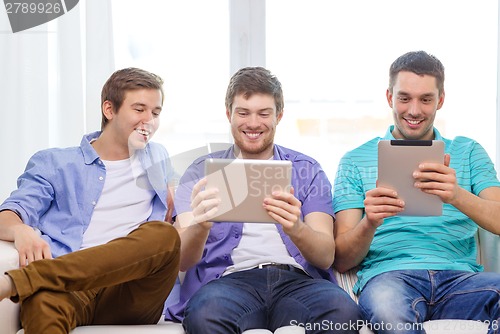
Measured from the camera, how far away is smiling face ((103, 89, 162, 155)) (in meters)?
2.47

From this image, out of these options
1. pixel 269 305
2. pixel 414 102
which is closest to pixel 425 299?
pixel 269 305

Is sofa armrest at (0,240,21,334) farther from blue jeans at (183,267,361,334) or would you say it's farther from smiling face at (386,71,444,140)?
smiling face at (386,71,444,140)

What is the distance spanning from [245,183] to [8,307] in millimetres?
739

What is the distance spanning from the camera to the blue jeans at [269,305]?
6.50ft

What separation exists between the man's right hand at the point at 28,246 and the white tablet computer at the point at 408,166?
3.42 feet

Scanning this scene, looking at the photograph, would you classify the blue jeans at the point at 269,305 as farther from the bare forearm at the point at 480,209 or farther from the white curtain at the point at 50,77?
the white curtain at the point at 50,77

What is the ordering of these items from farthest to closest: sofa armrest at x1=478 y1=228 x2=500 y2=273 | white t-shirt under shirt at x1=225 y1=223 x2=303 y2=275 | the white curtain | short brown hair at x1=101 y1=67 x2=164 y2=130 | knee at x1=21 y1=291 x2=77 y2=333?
the white curtain < short brown hair at x1=101 y1=67 x2=164 y2=130 < sofa armrest at x1=478 y1=228 x2=500 y2=273 < white t-shirt under shirt at x1=225 y1=223 x2=303 y2=275 < knee at x1=21 y1=291 x2=77 y2=333

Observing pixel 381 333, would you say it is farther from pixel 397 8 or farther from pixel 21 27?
pixel 21 27

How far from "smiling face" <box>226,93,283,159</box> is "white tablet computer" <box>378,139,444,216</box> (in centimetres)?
41

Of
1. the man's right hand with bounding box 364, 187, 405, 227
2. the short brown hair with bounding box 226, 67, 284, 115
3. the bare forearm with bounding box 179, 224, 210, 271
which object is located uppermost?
the short brown hair with bounding box 226, 67, 284, 115

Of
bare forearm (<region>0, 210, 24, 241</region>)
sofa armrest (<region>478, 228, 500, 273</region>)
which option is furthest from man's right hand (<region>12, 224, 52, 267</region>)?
sofa armrest (<region>478, 228, 500, 273</region>)

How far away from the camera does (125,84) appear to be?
8.18ft

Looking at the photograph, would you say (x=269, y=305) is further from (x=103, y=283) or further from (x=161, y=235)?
(x=103, y=283)

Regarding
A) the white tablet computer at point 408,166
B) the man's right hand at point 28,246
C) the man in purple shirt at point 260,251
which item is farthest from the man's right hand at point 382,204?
the man's right hand at point 28,246
